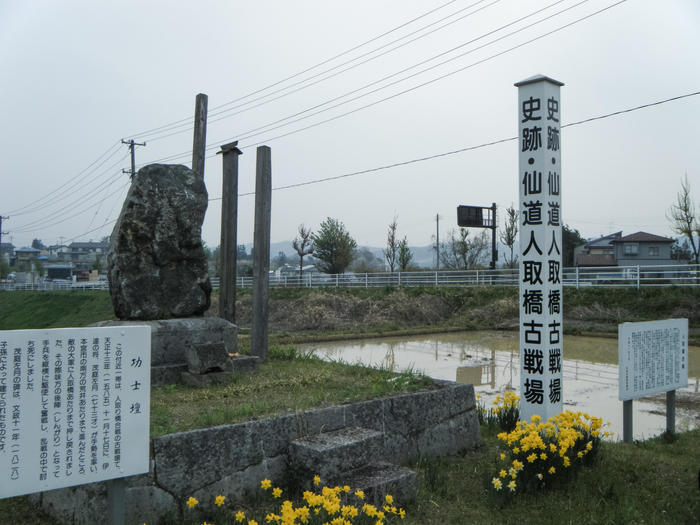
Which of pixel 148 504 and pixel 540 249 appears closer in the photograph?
pixel 148 504

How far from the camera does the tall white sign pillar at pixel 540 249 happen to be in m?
4.58

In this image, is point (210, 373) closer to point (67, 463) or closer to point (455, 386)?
point (455, 386)

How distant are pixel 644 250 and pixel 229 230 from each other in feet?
117

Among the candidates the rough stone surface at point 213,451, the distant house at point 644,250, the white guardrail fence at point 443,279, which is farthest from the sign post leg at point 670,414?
the distant house at point 644,250

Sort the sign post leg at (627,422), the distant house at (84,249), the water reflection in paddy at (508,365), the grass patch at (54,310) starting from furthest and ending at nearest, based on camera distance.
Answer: the distant house at (84,249), the grass patch at (54,310), the water reflection in paddy at (508,365), the sign post leg at (627,422)

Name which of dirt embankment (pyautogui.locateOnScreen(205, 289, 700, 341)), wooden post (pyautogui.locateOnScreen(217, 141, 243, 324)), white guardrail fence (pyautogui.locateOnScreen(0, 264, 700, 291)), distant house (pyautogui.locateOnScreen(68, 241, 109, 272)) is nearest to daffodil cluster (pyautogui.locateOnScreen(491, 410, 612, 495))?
wooden post (pyautogui.locateOnScreen(217, 141, 243, 324))

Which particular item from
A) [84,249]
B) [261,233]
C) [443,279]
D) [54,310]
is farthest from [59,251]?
[261,233]

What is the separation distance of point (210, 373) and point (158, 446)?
6.45 ft

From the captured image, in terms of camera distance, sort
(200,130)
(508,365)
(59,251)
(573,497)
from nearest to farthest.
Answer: (573,497) → (200,130) → (508,365) → (59,251)

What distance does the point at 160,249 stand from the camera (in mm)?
5715

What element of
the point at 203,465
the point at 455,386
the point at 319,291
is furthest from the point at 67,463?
the point at 319,291

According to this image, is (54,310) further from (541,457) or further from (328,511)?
(328,511)

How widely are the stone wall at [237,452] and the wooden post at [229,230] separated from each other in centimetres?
331

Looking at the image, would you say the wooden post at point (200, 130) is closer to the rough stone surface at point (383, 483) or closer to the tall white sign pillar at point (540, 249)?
the tall white sign pillar at point (540, 249)
